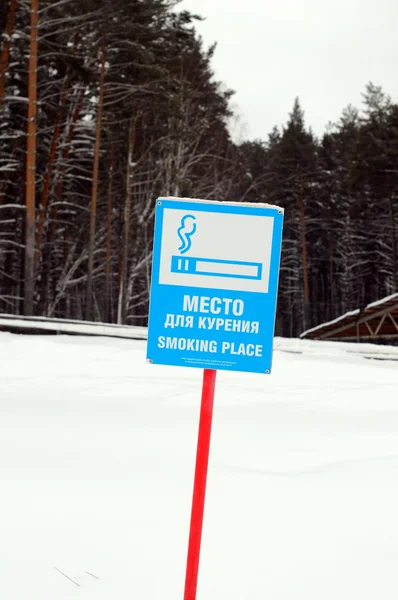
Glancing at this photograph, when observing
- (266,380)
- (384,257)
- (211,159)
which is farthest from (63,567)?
(384,257)

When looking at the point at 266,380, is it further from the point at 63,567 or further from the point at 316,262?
the point at 316,262

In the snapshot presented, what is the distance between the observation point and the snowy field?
2.72 m

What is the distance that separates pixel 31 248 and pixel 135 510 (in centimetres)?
1316

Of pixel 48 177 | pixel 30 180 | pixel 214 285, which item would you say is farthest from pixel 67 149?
pixel 214 285

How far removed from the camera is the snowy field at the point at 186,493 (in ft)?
8.91

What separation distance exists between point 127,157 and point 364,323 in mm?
Result: 12781

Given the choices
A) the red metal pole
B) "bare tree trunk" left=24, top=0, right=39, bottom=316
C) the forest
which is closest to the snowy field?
the red metal pole

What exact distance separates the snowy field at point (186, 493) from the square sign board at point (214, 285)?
44.5 inches

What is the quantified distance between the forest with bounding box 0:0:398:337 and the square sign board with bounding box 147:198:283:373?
548 inches

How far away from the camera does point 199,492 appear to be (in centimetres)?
242

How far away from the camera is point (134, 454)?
14.4 feet

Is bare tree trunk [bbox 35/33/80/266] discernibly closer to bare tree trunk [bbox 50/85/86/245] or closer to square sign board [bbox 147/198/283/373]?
bare tree trunk [bbox 50/85/86/245]

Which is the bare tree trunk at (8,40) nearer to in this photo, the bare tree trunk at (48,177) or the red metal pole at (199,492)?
the bare tree trunk at (48,177)

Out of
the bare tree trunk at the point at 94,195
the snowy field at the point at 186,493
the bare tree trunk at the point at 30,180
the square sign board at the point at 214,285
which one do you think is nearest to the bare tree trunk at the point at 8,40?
the bare tree trunk at the point at 30,180
